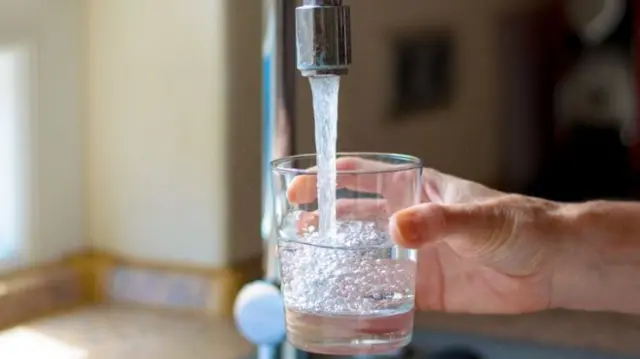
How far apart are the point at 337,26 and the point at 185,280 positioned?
0.56 meters

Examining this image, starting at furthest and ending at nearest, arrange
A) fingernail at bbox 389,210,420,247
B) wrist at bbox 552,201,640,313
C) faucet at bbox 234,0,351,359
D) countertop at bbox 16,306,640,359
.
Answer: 1. countertop at bbox 16,306,640,359
2. faucet at bbox 234,0,351,359
3. wrist at bbox 552,201,640,313
4. fingernail at bbox 389,210,420,247

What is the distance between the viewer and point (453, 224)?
579mm

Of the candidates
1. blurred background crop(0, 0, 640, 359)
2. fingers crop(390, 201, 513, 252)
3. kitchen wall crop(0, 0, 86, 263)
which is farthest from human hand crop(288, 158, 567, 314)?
kitchen wall crop(0, 0, 86, 263)

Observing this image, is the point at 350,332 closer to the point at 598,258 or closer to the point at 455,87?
the point at 598,258

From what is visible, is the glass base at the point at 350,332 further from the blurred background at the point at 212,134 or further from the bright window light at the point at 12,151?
the bright window light at the point at 12,151

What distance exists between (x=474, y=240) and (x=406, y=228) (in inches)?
3.0

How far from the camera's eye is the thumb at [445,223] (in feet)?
1.84

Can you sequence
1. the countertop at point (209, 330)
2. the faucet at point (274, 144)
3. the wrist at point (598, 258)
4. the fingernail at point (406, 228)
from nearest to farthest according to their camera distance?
1. the fingernail at point (406, 228)
2. the wrist at point (598, 258)
3. the faucet at point (274, 144)
4. the countertop at point (209, 330)

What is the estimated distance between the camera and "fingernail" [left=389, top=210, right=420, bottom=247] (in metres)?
0.56

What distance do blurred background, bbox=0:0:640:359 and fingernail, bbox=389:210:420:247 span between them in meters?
0.44

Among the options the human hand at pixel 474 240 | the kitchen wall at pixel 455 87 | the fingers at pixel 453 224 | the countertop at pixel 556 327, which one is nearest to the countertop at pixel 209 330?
the countertop at pixel 556 327

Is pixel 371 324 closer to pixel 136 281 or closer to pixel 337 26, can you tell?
pixel 337 26

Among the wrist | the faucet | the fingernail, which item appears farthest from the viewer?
the faucet

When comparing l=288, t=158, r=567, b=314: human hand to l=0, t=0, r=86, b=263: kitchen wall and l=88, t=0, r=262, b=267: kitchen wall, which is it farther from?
l=0, t=0, r=86, b=263: kitchen wall
